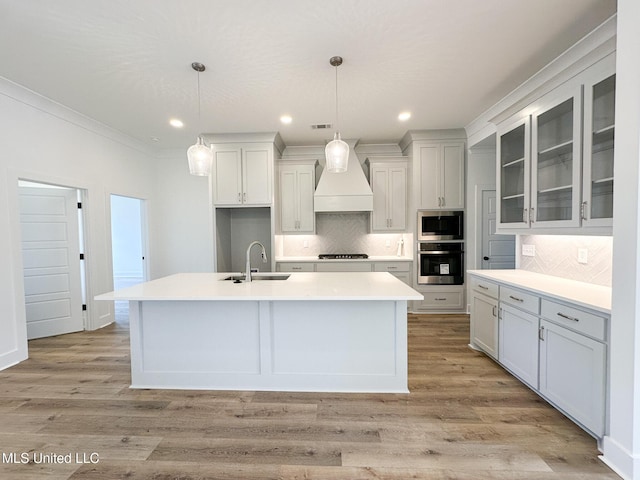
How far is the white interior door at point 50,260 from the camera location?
365cm

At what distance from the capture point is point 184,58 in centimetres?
251

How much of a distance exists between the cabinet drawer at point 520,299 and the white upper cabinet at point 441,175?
207cm

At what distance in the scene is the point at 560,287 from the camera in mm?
2303

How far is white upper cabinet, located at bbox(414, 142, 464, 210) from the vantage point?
4.45 meters

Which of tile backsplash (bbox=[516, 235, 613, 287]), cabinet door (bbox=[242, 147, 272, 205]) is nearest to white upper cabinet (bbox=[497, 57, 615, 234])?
tile backsplash (bbox=[516, 235, 613, 287])

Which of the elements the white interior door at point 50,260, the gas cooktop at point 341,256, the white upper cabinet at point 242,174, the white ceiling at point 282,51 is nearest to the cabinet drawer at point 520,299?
the white ceiling at point 282,51

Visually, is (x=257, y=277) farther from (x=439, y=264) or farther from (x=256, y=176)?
(x=439, y=264)

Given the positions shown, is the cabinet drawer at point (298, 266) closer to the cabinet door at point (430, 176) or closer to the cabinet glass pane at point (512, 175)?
the cabinet door at point (430, 176)

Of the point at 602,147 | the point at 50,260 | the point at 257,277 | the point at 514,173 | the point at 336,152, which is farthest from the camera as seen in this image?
the point at 50,260

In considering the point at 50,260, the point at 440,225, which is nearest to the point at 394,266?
the point at 440,225

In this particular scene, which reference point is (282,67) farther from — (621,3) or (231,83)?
(621,3)

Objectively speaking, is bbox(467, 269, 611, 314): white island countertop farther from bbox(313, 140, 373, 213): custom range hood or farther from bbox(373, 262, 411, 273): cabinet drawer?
bbox(313, 140, 373, 213): custom range hood

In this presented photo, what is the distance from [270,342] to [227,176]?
294 cm

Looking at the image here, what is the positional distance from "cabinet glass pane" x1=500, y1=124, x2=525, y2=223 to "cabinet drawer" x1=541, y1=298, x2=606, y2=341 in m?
0.98
